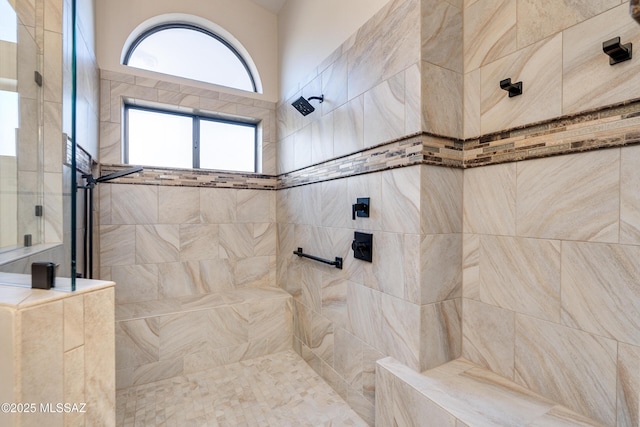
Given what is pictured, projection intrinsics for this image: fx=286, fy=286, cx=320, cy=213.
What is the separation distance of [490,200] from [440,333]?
69cm

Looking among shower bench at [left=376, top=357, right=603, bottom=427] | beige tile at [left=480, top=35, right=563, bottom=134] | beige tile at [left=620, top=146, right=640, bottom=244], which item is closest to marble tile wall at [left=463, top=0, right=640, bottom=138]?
beige tile at [left=480, top=35, right=563, bottom=134]

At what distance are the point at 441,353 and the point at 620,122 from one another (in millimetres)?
1167

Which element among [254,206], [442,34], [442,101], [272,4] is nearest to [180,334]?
[254,206]

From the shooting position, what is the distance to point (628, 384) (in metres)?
0.95

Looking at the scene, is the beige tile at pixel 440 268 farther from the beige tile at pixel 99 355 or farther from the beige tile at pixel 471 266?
the beige tile at pixel 99 355

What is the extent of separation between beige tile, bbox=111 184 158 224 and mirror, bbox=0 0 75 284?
0.98 m

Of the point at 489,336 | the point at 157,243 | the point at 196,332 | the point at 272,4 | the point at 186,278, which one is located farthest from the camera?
the point at 272,4

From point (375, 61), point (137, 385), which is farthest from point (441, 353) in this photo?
point (137, 385)

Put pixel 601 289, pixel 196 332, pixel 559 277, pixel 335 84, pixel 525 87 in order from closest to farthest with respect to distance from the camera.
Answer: pixel 601 289 → pixel 559 277 → pixel 525 87 → pixel 335 84 → pixel 196 332

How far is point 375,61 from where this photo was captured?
1600mm

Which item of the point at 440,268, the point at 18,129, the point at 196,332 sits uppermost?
the point at 18,129

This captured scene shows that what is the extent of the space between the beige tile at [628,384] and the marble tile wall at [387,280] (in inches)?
23.1

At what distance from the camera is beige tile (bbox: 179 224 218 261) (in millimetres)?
2566

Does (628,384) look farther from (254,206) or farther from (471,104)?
(254,206)
